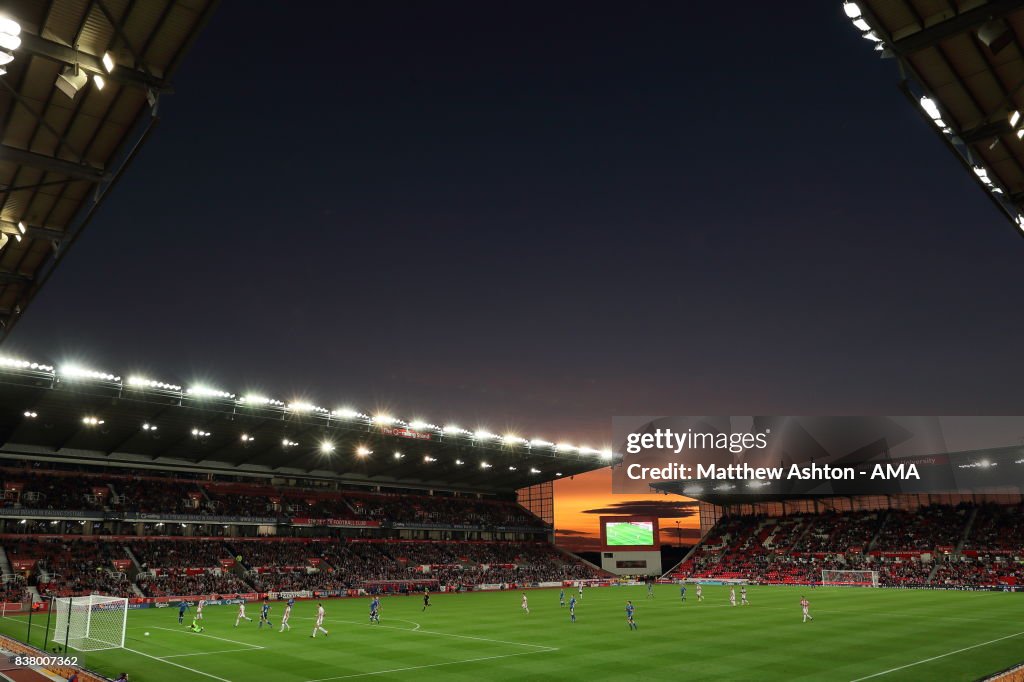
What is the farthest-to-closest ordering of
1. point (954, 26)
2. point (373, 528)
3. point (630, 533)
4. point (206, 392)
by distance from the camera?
point (630, 533), point (373, 528), point (206, 392), point (954, 26)

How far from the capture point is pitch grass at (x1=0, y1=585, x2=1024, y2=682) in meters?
25.1

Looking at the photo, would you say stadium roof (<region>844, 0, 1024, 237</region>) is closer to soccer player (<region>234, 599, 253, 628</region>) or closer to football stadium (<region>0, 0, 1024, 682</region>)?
football stadium (<region>0, 0, 1024, 682</region>)

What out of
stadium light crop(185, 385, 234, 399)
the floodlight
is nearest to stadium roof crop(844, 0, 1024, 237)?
the floodlight

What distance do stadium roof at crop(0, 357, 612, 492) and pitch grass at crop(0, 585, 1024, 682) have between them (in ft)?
57.4

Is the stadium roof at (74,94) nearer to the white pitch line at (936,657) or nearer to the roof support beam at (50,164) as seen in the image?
the roof support beam at (50,164)

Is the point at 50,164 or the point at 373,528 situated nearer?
the point at 50,164

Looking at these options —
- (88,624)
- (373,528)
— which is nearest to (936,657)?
(88,624)

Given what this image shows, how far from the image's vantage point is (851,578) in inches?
3068

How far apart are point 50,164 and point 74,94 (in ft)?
8.42

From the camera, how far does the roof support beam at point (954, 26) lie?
1075cm

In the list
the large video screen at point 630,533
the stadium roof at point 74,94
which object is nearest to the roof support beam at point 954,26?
the stadium roof at point 74,94

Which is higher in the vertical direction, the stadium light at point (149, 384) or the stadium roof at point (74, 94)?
the stadium light at point (149, 384)

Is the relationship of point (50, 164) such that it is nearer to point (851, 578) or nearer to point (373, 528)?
point (373, 528)

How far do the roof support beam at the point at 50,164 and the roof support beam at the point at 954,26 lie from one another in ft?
50.0
